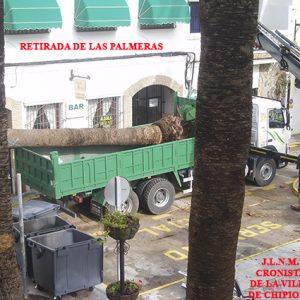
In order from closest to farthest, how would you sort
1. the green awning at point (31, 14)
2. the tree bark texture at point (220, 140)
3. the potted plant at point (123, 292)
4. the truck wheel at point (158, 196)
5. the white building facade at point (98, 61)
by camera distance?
the tree bark texture at point (220, 140), the potted plant at point (123, 292), the truck wheel at point (158, 196), the green awning at point (31, 14), the white building facade at point (98, 61)

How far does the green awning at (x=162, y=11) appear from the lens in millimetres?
19578

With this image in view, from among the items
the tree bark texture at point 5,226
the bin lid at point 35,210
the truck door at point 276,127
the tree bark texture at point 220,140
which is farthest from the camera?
the truck door at point 276,127

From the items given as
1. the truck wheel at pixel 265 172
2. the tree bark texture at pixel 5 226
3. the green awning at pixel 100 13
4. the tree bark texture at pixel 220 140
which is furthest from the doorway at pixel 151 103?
the tree bark texture at pixel 220 140

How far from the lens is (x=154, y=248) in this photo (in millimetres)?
14352

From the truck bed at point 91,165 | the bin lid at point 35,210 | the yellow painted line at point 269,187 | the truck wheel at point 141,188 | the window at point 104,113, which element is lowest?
the yellow painted line at point 269,187

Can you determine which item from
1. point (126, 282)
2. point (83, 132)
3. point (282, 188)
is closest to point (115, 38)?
point (83, 132)

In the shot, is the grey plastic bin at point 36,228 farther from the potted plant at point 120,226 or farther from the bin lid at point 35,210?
the potted plant at point 120,226

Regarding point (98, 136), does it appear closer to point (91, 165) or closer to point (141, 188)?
point (91, 165)

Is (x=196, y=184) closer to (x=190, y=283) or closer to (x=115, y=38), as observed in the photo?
(x=190, y=283)

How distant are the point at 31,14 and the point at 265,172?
Answer: 30.1 ft

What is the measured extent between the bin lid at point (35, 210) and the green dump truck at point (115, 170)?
485 millimetres

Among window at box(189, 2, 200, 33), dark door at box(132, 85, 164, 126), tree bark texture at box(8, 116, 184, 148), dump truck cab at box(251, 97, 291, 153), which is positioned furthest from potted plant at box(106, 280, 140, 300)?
window at box(189, 2, 200, 33)

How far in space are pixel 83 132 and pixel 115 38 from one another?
5.17 metres

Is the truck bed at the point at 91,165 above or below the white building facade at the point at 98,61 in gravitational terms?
below
